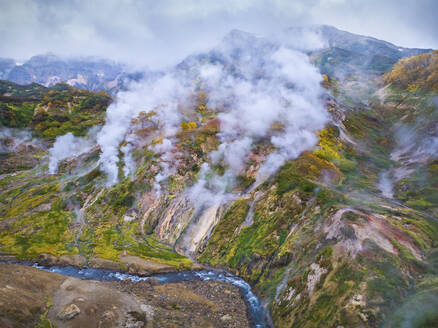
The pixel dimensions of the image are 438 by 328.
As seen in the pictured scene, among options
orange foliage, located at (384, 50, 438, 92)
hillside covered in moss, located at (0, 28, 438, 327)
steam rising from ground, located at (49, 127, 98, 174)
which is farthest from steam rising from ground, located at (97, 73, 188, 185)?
orange foliage, located at (384, 50, 438, 92)

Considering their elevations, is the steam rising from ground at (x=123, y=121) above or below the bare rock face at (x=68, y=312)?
above

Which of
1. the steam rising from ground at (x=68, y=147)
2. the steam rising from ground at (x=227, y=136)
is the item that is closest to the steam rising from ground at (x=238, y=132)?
the steam rising from ground at (x=227, y=136)

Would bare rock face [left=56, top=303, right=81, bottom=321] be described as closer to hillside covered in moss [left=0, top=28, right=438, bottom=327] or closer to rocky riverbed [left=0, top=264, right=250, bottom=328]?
rocky riverbed [left=0, top=264, right=250, bottom=328]

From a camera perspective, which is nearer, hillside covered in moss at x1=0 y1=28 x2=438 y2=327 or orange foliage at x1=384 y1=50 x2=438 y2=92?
hillside covered in moss at x1=0 y1=28 x2=438 y2=327

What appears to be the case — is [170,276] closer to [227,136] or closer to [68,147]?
[227,136]

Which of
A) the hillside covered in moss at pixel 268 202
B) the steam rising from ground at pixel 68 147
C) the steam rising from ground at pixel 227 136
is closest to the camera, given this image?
the hillside covered in moss at pixel 268 202

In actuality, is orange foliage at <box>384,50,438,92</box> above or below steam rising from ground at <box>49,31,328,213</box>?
above

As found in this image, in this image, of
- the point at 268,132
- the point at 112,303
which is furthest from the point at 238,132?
the point at 112,303

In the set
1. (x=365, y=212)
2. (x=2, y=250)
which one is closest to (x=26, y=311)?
(x=2, y=250)

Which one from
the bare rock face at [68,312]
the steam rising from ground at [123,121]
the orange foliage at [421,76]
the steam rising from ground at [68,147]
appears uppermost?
the orange foliage at [421,76]

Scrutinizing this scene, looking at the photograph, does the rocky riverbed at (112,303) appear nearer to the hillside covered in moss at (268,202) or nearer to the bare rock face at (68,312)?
the bare rock face at (68,312)
